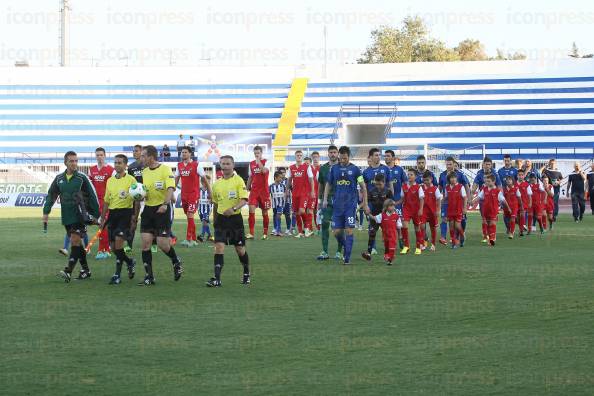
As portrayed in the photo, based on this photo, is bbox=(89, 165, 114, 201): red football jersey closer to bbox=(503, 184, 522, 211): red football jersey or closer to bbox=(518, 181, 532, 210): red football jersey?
bbox=(503, 184, 522, 211): red football jersey

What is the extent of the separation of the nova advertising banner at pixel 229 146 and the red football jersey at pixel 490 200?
1943 centimetres

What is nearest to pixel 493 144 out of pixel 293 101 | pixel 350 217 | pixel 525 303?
pixel 293 101

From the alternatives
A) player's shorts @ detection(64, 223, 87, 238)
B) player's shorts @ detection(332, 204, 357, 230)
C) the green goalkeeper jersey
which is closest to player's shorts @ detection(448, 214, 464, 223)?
the green goalkeeper jersey

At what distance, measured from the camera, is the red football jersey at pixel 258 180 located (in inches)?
911

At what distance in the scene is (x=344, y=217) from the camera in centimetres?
1631

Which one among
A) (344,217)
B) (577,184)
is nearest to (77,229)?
(344,217)

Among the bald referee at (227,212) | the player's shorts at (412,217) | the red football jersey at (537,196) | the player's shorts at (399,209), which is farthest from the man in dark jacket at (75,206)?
the red football jersey at (537,196)

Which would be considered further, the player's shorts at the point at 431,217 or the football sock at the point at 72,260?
the player's shorts at the point at 431,217

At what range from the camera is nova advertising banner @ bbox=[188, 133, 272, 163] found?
4499 cm

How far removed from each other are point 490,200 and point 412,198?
3.09m

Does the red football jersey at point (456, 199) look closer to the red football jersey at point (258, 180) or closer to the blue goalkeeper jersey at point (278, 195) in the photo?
the red football jersey at point (258, 180)

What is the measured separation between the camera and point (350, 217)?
16203 millimetres

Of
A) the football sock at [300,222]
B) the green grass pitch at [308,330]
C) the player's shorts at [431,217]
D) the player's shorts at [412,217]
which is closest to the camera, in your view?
the green grass pitch at [308,330]

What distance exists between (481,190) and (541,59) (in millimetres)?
38790
